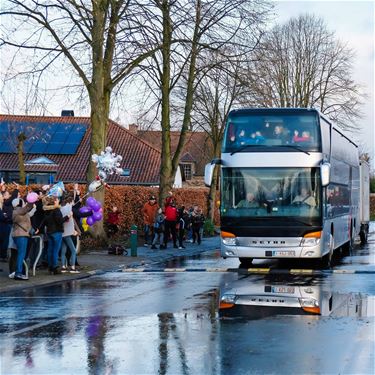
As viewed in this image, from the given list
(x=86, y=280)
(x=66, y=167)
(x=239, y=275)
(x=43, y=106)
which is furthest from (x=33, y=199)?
(x=66, y=167)

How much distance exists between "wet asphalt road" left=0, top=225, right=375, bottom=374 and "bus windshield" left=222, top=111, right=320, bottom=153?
3803 mm

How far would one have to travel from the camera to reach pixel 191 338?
1002cm

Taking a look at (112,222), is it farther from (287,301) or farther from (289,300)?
(287,301)

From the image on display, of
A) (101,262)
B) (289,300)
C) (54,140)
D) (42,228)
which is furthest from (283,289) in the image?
(54,140)

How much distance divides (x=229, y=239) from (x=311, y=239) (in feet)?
6.33

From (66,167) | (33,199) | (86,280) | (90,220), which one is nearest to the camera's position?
(33,199)

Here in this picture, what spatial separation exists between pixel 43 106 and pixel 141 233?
11.1 m

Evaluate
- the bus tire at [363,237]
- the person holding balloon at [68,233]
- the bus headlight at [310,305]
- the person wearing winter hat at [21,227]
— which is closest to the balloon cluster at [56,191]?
the person holding balloon at [68,233]

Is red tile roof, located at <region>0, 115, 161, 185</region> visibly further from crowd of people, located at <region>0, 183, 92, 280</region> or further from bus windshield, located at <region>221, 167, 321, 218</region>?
bus windshield, located at <region>221, 167, 321, 218</region>

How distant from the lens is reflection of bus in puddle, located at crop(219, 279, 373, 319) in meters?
12.2

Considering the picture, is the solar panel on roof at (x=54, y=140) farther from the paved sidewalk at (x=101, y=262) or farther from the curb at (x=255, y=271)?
the curb at (x=255, y=271)

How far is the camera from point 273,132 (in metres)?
19.8

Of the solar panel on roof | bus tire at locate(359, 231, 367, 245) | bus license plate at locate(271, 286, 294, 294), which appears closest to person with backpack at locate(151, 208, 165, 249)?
bus tire at locate(359, 231, 367, 245)

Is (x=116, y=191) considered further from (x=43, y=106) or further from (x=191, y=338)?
(x=191, y=338)
